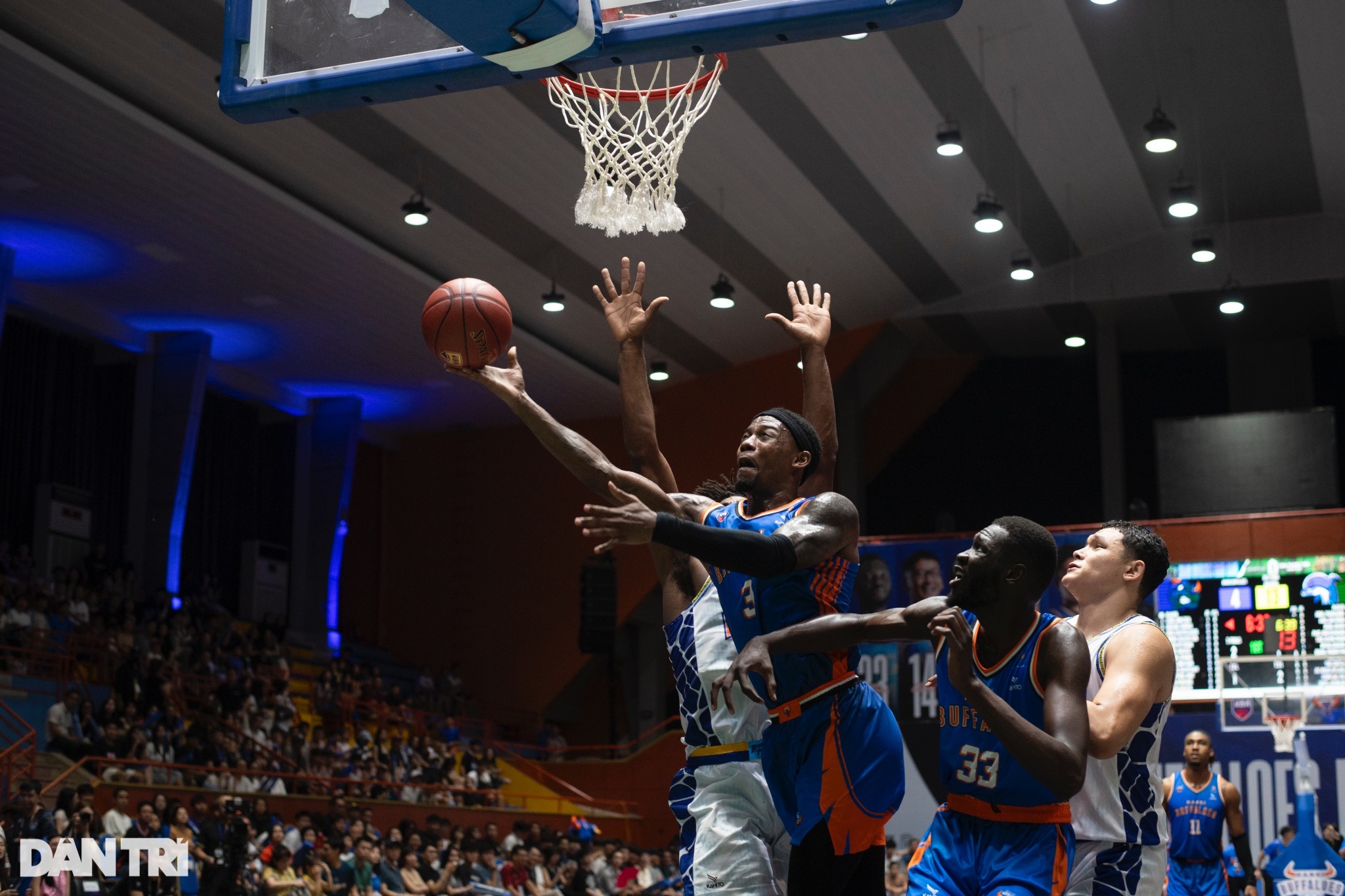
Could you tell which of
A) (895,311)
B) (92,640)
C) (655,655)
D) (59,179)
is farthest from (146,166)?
(655,655)

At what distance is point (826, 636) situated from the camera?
12.6 ft

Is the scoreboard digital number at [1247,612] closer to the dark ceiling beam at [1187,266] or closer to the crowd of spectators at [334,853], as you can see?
the dark ceiling beam at [1187,266]

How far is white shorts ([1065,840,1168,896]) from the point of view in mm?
4086

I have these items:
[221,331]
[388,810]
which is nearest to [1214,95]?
[388,810]

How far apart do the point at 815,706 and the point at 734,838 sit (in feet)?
2.44

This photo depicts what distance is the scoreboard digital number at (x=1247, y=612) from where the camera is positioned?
16109mm

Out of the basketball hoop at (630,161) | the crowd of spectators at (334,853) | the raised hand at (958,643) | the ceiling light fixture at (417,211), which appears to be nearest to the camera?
the raised hand at (958,643)

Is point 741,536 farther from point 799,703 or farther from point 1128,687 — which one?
point 1128,687

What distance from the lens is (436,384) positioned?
25.0 m

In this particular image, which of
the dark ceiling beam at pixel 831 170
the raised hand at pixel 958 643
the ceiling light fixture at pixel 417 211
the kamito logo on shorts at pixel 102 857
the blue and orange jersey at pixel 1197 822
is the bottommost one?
the kamito logo on shorts at pixel 102 857

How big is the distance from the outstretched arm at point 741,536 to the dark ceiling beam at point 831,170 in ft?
39.2

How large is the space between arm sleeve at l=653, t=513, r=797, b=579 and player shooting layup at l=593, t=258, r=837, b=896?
0.79m

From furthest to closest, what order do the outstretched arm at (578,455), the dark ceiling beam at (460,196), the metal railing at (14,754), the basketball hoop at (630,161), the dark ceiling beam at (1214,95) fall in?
1. the dark ceiling beam at (460,196)
2. the dark ceiling beam at (1214,95)
3. the metal railing at (14,754)
4. the basketball hoop at (630,161)
5. the outstretched arm at (578,455)

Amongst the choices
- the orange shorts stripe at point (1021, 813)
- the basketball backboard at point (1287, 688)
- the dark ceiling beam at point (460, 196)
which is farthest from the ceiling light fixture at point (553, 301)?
the orange shorts stripe at point (1021, 813)
